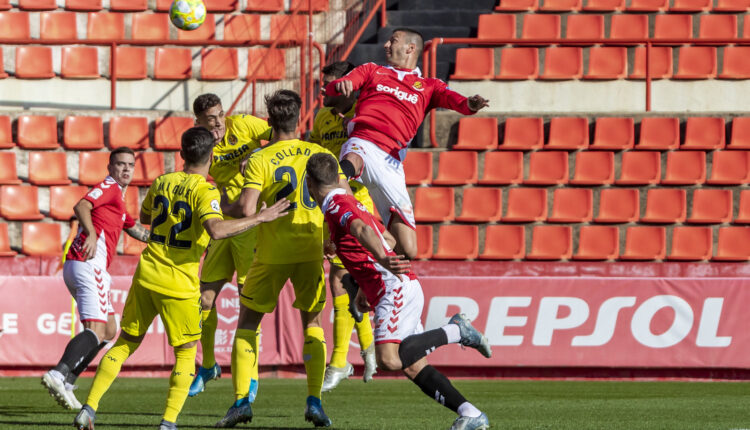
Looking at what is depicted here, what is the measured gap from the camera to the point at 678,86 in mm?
16734

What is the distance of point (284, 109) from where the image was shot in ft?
25.0

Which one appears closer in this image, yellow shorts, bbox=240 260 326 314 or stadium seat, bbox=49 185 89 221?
yellow shorts, bbox=240 260 326 314

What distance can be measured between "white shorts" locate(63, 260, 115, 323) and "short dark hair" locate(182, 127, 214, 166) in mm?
2354

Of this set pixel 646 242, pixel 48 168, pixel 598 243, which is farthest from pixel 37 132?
pixel 646 242

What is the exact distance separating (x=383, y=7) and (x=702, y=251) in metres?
5.98

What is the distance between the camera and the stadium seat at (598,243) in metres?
14.9

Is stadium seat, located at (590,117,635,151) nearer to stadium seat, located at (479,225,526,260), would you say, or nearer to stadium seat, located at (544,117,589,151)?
stadium seat, located at (544,117,589,151)

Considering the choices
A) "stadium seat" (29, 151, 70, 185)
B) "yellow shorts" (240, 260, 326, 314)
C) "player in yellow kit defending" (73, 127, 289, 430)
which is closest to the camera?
"player in yellow kit defending" (73, 127, 289, 430)

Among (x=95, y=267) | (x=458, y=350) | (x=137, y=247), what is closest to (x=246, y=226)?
(x=95, y=267)

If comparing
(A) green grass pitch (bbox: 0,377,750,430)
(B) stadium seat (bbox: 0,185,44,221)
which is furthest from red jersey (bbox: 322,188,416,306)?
(B) stadium seat (bbox: 0,185,44,221)

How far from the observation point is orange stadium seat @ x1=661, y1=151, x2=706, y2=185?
50.3 feet

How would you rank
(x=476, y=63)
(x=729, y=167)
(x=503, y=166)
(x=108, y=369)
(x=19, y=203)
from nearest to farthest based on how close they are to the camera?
(x=108, y=369)
(x=729, y=167)
(x=503, y=166)
(x=19, y=203)
(x=476, y=63)

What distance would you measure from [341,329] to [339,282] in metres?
0.38

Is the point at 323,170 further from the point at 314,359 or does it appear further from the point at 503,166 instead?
the point at 503,166
